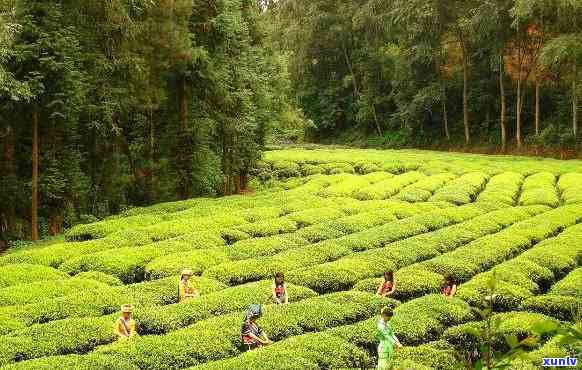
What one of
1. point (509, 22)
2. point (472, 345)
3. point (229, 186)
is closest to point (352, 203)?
point (229, 186)

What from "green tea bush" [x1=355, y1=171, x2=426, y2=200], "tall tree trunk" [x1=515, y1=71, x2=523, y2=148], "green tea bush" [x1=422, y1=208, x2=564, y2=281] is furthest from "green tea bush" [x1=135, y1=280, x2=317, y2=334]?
"tall tree trunk" [x1=515, y1=71, x2=523, y2=148]

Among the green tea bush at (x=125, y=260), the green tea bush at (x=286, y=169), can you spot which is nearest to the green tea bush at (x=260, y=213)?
the green tea bush at (x=125, y=260)

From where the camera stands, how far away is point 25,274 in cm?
1978

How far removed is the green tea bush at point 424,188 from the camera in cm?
3356

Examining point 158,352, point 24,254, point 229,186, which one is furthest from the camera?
point 229,186

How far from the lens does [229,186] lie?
1647 inches

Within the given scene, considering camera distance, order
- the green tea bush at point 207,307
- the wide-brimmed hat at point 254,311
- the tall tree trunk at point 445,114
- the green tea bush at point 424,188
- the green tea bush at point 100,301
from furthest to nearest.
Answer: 1. the tall tree trunk at point 445,114
2. the green tea bush at point 424,188
3. the green tea bush at point 100,301
4. the green tea bush at point 207,307
5. the wide-brimmed hat at point 254,311

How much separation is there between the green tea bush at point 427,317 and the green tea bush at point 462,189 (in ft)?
55.6

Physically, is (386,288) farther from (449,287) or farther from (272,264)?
(272,264)

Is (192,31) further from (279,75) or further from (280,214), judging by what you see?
(280,214)

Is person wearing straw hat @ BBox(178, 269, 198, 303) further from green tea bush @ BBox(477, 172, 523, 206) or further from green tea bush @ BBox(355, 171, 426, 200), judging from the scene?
green tea bush @ BBox(477, 172, 523, 206)

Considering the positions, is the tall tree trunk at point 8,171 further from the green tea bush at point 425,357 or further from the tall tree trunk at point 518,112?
the tall tree trunk at point 518,112

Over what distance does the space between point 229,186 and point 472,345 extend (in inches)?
1150

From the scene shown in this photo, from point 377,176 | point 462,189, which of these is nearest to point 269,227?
point 462,189
